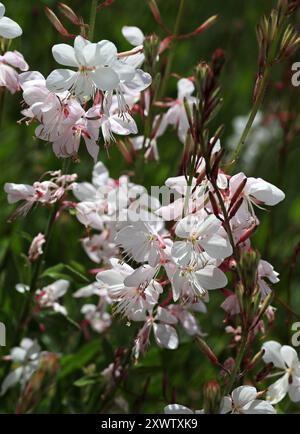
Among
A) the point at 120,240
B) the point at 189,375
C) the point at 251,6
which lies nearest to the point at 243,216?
the point at 120,240

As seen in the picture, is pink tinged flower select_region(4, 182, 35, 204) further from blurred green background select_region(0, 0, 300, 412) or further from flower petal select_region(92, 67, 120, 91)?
flower petal select_region(92, 67, 120, 91)

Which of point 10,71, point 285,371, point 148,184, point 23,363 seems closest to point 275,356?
point 285,371

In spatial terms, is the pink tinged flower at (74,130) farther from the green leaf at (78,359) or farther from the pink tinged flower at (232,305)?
the green leaf at (78,359)

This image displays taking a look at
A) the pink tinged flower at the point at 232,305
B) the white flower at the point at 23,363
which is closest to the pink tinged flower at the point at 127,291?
the pink tinged flower at the point at 232,305

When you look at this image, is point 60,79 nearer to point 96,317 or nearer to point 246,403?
point 246,403

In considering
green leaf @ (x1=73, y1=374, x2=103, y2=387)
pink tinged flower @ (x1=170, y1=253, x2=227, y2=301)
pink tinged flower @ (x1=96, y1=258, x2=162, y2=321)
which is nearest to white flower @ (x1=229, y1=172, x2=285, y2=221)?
pink tinged flower @ (x1=170, y1=253, x2=227, y2=301)

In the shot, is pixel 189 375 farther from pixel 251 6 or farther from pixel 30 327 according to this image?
pixel 251 6
